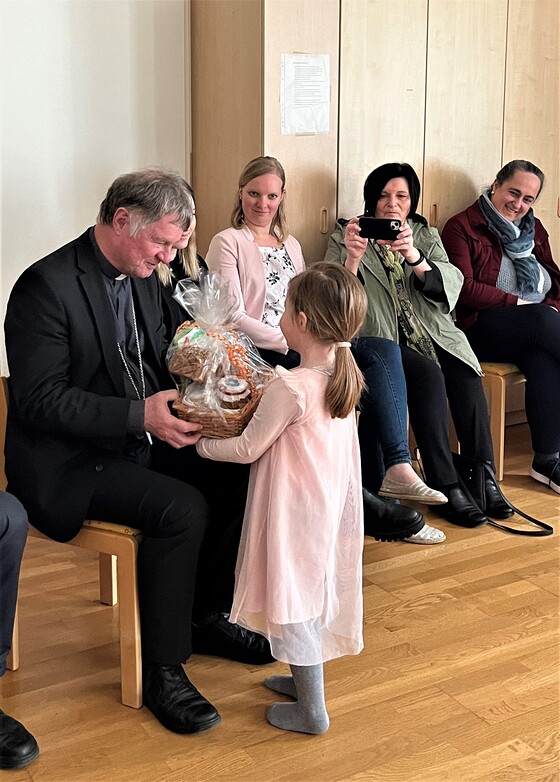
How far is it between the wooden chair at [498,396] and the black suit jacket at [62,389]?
1.88 meters

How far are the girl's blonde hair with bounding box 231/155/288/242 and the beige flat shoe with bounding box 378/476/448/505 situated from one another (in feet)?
3.14

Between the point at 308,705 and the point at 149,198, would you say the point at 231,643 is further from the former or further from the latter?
the point at 149,198

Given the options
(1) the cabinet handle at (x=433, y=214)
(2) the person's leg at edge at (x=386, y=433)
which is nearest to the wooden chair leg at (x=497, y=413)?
(2) the person's leg at edge at (x=386, y=433)

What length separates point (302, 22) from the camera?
11.4 ft

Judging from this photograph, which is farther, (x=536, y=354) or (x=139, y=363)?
(x=536, y=354)

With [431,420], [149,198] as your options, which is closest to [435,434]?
[431,420]

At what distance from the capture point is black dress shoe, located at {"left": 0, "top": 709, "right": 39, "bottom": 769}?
6.40 ft

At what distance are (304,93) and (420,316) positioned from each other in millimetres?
906

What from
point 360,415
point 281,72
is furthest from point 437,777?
point 281,72

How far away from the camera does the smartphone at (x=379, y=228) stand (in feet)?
10.8

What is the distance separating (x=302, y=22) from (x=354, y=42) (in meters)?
0.25

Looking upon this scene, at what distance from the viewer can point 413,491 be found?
10.2 ft

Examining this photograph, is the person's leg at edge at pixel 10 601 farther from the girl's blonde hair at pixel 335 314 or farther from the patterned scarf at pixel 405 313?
the patterned scarf at pixel 405 313

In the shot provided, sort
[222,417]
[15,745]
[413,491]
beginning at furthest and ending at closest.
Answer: [413,491]
[222,417]
[15,745]
